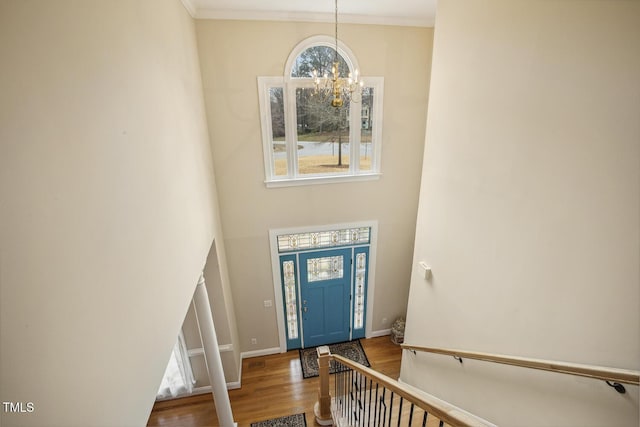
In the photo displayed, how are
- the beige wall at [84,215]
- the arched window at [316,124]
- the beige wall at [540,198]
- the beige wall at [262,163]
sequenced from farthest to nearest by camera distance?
the arched window at [316,124]
the beige wall at [262,163]
the beige wall at [540,198]
the beige wall at [84,215]

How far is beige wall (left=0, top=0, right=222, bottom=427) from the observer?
900 mm

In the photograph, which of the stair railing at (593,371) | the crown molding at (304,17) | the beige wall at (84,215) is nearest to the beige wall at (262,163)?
the crown molding at (304,17)

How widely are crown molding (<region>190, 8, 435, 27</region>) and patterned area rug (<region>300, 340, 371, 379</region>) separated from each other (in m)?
5.24

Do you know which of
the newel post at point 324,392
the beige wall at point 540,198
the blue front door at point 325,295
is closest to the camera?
the beige wall at point 540,198

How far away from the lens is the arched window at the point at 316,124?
3.98 m

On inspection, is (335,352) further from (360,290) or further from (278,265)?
(278,265)

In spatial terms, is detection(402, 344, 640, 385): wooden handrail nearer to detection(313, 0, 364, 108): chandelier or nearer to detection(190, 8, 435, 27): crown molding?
detection(313, 0, 364, 108): chandelier

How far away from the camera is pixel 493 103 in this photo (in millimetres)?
1874

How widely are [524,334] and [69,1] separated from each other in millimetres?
2799

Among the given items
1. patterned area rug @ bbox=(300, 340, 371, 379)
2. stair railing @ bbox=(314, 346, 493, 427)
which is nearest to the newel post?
stair railing @ bbox=(314, 346, 493, 427)

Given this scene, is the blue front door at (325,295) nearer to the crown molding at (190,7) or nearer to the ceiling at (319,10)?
the ceiling at (319,10)

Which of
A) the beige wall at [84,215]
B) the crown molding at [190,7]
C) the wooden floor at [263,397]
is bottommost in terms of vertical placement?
the wooden floor at [263,397]

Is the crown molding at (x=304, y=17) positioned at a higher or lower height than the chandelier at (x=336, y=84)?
higher

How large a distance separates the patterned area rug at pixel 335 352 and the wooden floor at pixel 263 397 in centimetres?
9
